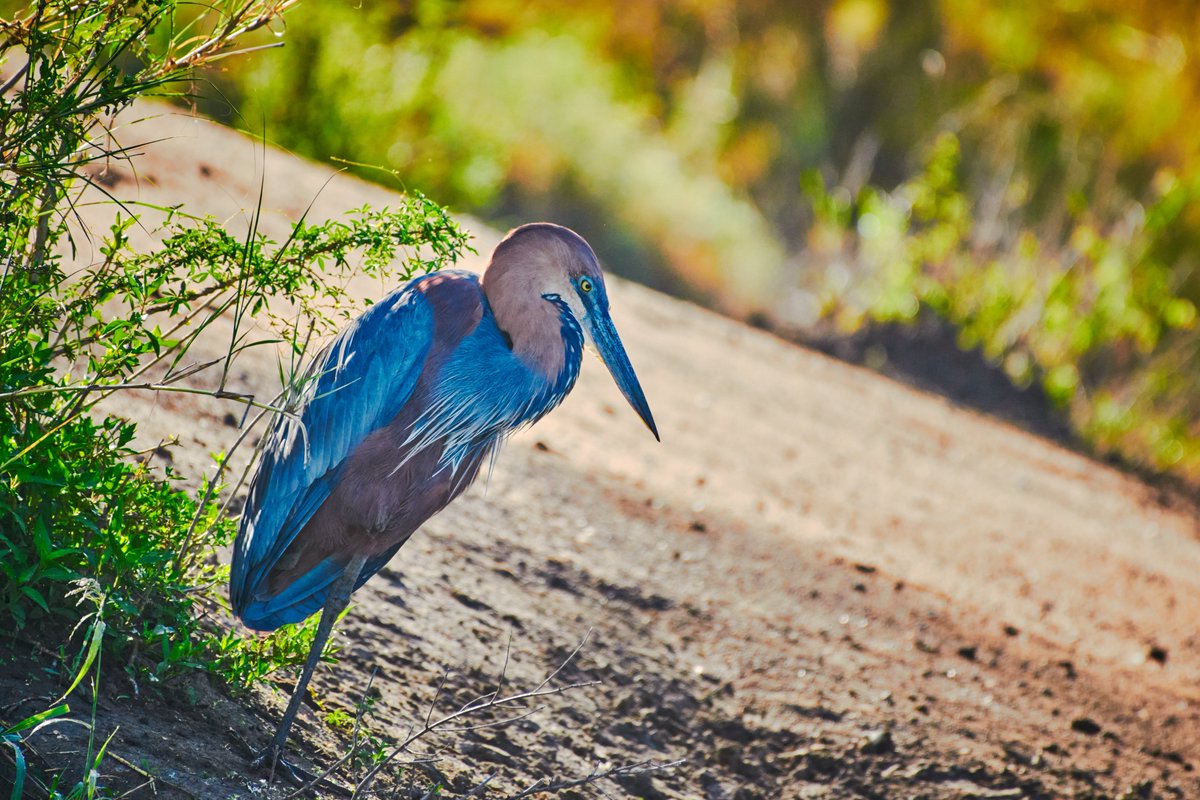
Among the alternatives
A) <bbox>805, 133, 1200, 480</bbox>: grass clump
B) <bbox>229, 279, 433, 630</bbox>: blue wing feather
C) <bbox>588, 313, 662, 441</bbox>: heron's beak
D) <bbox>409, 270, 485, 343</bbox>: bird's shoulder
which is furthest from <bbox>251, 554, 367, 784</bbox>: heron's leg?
<bbox>805, 133, 1200, 480</bbox>: grass clump

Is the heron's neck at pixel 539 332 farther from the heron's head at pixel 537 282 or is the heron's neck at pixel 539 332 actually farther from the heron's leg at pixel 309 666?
the heron's leg at pixel 309 666

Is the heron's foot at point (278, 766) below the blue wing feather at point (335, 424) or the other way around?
below

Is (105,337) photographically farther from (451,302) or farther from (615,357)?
(615,357)

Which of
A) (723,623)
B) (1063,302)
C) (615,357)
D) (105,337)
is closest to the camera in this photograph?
(105,337)

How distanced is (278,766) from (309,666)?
21 cm

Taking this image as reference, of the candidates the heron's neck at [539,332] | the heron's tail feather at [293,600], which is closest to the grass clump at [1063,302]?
the heron's neck at [539,332]

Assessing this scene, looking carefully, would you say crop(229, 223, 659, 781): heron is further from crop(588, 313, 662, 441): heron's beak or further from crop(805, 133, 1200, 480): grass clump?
crop(805, 133, 1200, 480): grass clump

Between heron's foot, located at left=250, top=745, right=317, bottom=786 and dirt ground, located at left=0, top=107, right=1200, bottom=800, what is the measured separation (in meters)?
0.05

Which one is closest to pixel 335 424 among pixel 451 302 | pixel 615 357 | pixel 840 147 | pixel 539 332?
pixel 451 302

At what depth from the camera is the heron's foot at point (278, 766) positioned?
243cm

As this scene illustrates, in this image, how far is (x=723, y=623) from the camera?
4.13 metres

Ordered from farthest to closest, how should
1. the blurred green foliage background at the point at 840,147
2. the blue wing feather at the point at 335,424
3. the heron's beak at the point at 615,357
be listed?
the blurred green foliage background at the point at 840,147, the heron's beak at the point at 615,357, the blue wing feather at the point at 335,424

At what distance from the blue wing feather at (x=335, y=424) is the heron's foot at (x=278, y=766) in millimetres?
290

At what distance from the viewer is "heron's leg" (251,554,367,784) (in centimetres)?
245
